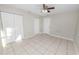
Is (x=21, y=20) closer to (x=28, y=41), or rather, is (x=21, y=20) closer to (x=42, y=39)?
(x=28, y=41)

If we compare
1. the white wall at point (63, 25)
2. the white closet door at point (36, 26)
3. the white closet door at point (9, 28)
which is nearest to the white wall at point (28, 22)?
the white closet door at point (36, 26)

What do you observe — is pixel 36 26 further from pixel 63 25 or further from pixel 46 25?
pixel 63 25

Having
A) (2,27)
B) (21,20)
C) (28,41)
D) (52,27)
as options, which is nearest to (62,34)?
(52,27)

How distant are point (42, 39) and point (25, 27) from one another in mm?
475

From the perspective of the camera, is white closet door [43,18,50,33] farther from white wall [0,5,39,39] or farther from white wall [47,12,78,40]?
white wall [0,5,39,39]

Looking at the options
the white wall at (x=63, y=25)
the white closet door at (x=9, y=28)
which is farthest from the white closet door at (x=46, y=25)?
the white closet door at (x=9, y=28)

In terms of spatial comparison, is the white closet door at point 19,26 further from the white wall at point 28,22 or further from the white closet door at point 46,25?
the white closet door at point 46,25

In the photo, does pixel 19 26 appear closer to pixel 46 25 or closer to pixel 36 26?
pixel 36 26

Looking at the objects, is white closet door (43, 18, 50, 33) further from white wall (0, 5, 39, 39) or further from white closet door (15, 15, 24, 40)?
white closet door (15, 15, 24, 40)

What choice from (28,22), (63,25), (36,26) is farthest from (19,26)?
(63,25)

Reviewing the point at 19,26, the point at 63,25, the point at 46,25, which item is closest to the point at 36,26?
the point at 46,25

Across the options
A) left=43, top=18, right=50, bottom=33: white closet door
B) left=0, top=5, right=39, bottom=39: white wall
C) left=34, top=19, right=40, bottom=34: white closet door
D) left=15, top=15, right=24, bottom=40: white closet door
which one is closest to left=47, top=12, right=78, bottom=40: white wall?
left=43, top=18, right=50, bottom=33: white closet door

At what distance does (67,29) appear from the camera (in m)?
1.55

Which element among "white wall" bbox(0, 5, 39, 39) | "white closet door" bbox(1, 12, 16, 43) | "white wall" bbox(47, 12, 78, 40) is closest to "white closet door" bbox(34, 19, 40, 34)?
"white wall" bbox(0, 5, 39, 39)
